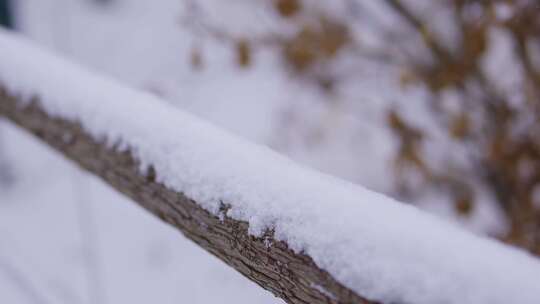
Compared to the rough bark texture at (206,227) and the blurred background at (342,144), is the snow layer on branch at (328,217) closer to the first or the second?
the rough bark texture at (206,227)

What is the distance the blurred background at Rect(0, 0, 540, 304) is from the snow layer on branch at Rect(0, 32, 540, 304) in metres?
0.34

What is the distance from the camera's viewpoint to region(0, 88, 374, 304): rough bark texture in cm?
82

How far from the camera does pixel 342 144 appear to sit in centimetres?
493

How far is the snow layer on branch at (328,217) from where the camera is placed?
2.20 feet

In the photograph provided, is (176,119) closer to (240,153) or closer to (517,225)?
(240,153)

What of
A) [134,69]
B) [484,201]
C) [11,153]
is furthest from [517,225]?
[134,69]

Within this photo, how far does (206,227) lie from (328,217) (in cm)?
32

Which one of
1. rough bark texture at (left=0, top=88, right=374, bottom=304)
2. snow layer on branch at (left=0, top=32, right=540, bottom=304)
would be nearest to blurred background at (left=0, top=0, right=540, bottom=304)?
rough bark texture at (left=0, top=88, right=374, bottom=304)

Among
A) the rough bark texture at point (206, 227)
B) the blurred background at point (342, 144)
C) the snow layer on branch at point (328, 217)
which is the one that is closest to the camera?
the snow layer on branch at point (328, 217)

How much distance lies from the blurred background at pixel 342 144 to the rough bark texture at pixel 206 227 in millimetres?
227

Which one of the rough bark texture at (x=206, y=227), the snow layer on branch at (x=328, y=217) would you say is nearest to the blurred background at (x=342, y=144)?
the rough bark texture at (x=206, y=227)

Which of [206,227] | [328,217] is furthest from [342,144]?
[328,217]

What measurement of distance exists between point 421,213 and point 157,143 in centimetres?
58

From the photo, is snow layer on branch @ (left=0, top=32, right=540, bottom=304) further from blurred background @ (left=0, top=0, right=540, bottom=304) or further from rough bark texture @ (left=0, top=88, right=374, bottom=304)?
blurred background @ (left=0, top=0, right=540, bottom=304)
